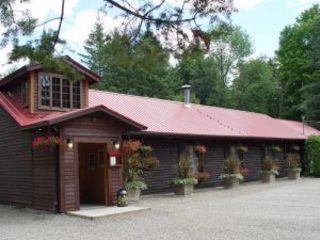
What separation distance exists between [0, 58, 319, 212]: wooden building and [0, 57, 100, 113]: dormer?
32 mm

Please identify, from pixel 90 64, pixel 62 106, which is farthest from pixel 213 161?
pixel 90 64

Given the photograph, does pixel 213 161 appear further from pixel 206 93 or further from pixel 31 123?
pixel 206 93

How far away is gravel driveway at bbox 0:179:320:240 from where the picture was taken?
10438mm

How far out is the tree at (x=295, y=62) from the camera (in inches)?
1799

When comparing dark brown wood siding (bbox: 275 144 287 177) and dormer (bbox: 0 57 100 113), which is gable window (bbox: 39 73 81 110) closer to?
dormer (bbox: 0 57 100 113)

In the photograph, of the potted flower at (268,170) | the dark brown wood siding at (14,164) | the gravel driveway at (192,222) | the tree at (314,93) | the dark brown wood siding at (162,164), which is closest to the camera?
the gravel driveway at (192,222)

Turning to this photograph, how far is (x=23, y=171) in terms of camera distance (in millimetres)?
16359

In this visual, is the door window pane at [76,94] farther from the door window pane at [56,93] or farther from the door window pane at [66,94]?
the door window pane at [56,93]

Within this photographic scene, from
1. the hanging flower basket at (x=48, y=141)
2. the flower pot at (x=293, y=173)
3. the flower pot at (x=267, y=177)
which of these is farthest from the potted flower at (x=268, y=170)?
the hanging flower basket at (x=48, y=141)

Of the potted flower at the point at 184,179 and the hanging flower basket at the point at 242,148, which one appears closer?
the potted flower at the point at 184,179

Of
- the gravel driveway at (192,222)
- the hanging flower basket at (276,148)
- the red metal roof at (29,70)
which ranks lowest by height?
the gravel driveway at (192,222)

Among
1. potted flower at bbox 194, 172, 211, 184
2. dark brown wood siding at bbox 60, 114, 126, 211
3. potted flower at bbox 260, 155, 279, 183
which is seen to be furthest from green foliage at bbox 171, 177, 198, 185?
potted flower at bbox 260, 155, 279, 183

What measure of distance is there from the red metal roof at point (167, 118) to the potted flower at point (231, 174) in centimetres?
128

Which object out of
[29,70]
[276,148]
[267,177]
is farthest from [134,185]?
[276,148]
